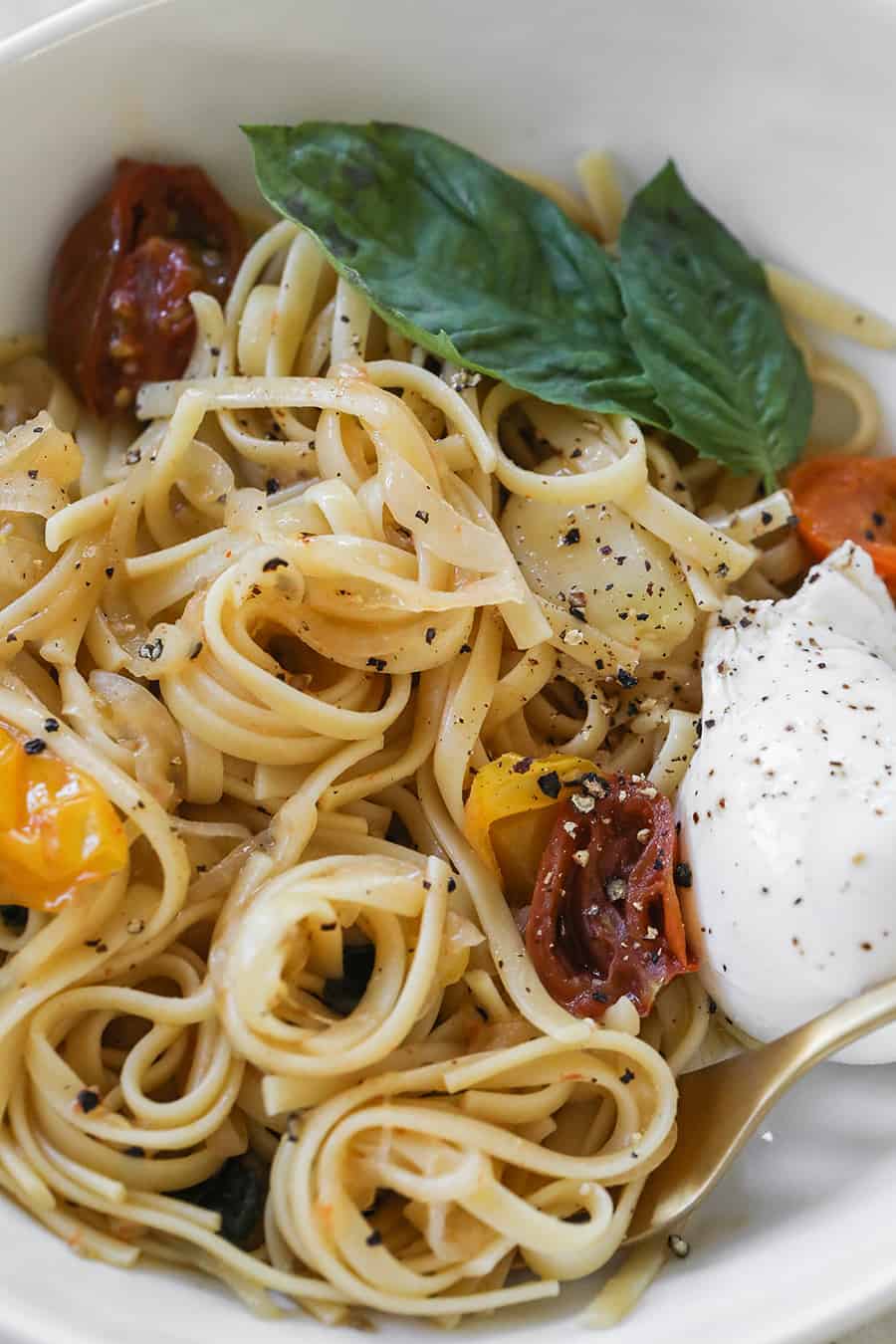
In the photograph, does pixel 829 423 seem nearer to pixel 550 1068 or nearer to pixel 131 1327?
pixel 550 1068

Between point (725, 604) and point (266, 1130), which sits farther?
point (725, 604)

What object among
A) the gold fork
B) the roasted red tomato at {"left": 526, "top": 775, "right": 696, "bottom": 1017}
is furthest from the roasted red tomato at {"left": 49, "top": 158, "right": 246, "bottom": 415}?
the gold fork

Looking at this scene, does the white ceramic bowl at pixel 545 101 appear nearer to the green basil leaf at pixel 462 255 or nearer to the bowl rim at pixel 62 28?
the bowl rim at pixel 62 28

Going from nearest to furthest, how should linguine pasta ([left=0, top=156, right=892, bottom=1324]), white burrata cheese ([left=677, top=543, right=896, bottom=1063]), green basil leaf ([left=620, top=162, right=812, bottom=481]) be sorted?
linguine pasta ([left=0, top=156, right=892, bottom=1324]), white burrata cheese ([left=677, top=543, right=896, bottom=1063]), green basil leaf ([left=620, top=162, right=812, bottom=481])

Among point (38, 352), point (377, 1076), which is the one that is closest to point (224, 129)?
point (38, 352)

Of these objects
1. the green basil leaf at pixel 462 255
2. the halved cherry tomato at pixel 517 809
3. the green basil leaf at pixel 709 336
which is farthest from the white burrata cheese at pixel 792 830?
the green basil leaf at pixel 462 255

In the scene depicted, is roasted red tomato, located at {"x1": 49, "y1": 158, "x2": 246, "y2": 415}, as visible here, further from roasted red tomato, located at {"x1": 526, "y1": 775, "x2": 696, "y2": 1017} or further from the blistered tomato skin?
roasted red tomato, located at {"x1": 526, "y1": 775, "x2": 696, "y2": 1017}
